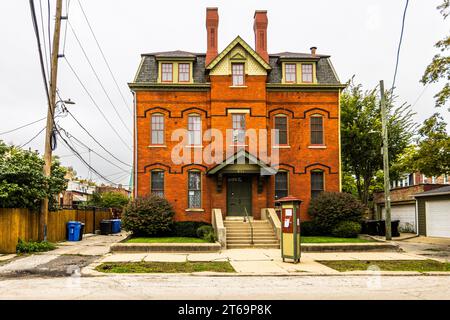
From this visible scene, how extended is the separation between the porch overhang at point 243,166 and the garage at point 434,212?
37.4ft

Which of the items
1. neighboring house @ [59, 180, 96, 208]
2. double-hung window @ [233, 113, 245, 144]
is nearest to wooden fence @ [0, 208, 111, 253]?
double-hung window @ [233, 113, 245, 144]

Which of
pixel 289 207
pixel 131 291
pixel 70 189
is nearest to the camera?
pixel 131 291

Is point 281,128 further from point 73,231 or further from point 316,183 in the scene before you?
point 73,231

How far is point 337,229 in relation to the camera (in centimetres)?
2420

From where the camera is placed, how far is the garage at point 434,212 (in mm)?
28755

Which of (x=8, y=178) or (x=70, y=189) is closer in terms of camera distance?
(x=8, y=178)

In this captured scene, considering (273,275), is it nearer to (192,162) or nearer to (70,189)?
(192,162)

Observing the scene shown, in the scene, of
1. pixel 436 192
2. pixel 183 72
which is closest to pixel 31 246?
pixel 183 72

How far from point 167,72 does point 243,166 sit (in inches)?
278

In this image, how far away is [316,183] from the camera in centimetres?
2720

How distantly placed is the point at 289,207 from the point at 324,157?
37.3 feet

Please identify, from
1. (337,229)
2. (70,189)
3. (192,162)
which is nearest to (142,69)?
(192,162)

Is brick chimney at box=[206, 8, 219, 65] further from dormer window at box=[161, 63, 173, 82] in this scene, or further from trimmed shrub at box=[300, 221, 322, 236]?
trimmed shrub at box=[300, 221, 322, 236]

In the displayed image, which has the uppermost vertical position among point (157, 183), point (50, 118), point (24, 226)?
point (50, 118)
